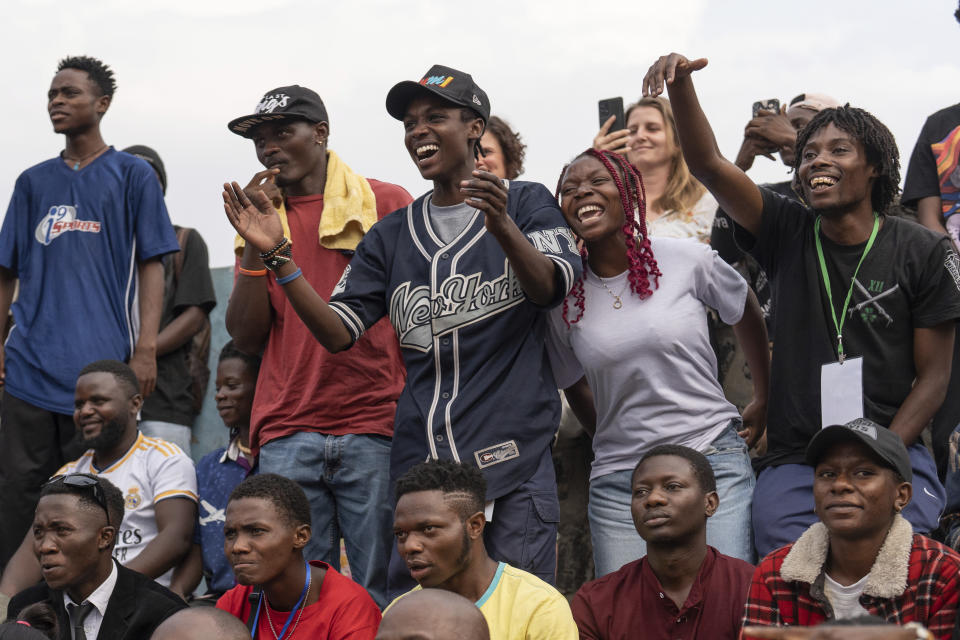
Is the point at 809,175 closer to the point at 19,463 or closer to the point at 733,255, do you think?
the point at 733,255

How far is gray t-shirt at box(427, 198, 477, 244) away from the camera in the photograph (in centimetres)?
472

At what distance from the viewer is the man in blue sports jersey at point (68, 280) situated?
20.3ft

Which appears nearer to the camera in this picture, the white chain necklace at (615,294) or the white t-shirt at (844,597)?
the white t-shirt at (844,597)

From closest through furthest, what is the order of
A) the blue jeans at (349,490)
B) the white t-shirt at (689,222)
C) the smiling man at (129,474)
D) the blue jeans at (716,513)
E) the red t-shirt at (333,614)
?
the red t-shirt at (333,614)
the blue jeans at (716,513)
the blue jeans at (349,490)
the smiling man at (129,474)
the white t-shirt at (689,222)

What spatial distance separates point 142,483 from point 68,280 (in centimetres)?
111

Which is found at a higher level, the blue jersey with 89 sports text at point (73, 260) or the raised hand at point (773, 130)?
the raised hand at point (773, 130)

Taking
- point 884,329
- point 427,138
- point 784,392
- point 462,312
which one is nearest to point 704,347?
point 784,392

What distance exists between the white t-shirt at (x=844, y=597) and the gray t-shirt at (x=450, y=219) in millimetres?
1835

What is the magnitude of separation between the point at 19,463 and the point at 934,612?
4.35 metres

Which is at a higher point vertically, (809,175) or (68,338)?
(809,175)

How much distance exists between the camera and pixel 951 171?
5.87 metres

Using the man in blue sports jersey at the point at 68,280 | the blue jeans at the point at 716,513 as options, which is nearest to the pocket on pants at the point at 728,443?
the blue jeans at the point at 716,513

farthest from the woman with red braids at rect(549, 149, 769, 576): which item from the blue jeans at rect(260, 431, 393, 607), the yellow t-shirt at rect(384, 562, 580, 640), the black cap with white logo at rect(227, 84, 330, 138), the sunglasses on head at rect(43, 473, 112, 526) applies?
the sunglasses on head at rect(43, 473, 112, 526)

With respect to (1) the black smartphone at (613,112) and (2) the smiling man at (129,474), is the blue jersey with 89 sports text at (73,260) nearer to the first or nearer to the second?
(2) the smiling man at (129,474)
